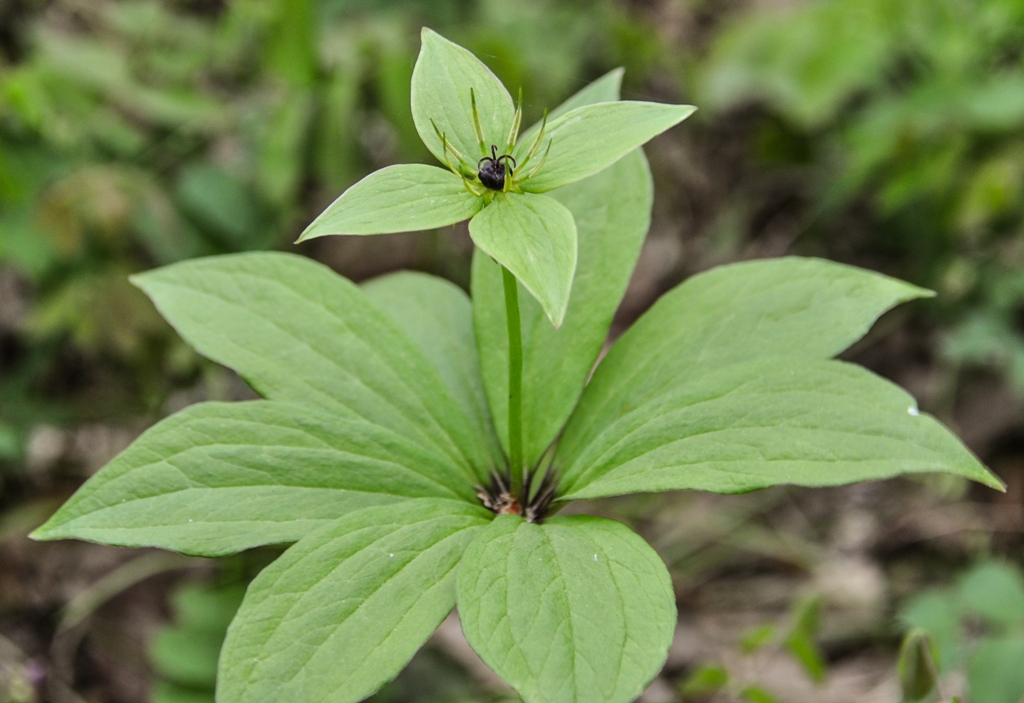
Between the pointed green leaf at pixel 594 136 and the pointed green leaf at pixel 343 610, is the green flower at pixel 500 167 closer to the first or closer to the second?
the pointed green leaf at pixel 594 136

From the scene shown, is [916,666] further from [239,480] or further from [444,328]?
[239,480]

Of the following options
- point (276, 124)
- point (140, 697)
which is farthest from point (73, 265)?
point (140, 697)

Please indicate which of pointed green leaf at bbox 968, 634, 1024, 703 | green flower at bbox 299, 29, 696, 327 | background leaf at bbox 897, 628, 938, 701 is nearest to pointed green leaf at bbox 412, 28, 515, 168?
green flower at bbox 299, 29, 696, 327

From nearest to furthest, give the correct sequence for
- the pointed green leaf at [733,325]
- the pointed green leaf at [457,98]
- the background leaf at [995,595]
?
the pointed green leaf at [457,98], the pointed green leaf at [733,325], the background leaf at [995,595]

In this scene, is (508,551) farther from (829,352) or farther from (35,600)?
(35,600)

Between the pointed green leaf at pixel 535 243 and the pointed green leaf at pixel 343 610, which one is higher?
the pointed green leaf at pixel 535 243

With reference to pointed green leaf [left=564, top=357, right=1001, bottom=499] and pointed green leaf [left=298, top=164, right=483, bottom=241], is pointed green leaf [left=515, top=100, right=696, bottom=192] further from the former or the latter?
pointed green leaf [left=564, top=357, right=1001, bottom=499]

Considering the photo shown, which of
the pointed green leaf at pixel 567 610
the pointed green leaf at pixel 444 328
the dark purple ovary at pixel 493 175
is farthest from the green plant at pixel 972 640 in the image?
the dark purple ovary at pixel 493 175
